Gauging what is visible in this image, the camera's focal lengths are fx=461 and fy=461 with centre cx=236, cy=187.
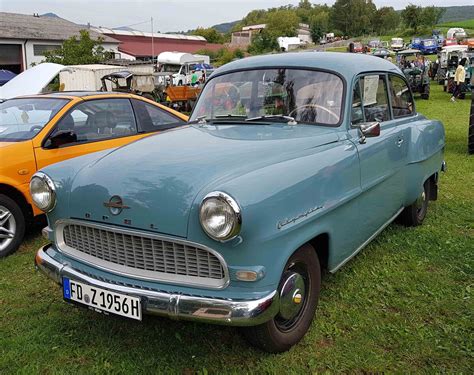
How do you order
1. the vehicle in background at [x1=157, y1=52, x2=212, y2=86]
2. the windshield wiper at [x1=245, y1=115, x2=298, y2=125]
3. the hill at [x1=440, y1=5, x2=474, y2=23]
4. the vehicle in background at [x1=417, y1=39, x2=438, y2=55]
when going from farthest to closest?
1. the hill at [x1=440, y1=5, x2=474, y2=23]
2. the vehicle in background at [x1=417, y1=39, x2=438, y2=55]
3. the vehicle in background at [x1=157, y1=52, x2=212, y2=86]
4. the windshield wiper at [x1=245, y1=115, x2=298, y2=125]

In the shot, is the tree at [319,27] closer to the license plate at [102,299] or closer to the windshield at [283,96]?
the windshield at [283,96]

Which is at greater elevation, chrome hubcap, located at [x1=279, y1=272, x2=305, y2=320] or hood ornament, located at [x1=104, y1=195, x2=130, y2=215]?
hood ornament, located at [x1=104, y1=195, x2=130, y2=215]

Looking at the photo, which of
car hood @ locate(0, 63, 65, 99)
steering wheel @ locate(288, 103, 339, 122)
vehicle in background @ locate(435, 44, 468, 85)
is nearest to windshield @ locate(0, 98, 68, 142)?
steering wheel @ locate(288, 103, 339, 122)

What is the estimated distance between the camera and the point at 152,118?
18.4 ft

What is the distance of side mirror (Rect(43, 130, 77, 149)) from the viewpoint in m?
4.59

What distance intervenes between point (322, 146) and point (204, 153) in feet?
2.59

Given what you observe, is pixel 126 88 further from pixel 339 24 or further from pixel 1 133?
pixel 339 24

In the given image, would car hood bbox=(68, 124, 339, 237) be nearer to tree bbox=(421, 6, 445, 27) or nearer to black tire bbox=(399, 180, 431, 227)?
black tire bbox=(399, 180, 431, 227)

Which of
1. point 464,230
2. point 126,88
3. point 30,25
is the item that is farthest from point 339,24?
point 464,230

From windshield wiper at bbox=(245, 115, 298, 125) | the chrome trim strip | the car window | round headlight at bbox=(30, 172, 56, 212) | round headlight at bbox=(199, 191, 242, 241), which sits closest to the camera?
round headlight at bbox=(199, 191, 242, 241)

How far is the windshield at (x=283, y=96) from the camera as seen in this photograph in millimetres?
3406

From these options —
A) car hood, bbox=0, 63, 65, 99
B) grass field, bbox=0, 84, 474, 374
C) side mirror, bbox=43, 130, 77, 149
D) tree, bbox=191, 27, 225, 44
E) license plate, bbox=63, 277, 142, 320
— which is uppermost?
tree, bbox=191, 27, 225, 44

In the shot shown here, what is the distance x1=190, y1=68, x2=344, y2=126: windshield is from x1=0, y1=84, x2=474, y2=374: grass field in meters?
1.34

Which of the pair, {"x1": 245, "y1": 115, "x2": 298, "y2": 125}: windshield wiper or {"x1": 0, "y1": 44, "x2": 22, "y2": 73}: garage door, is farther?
{"x1": 0, "y1": 44, "x2": 22, "y2": 73}: garage door
